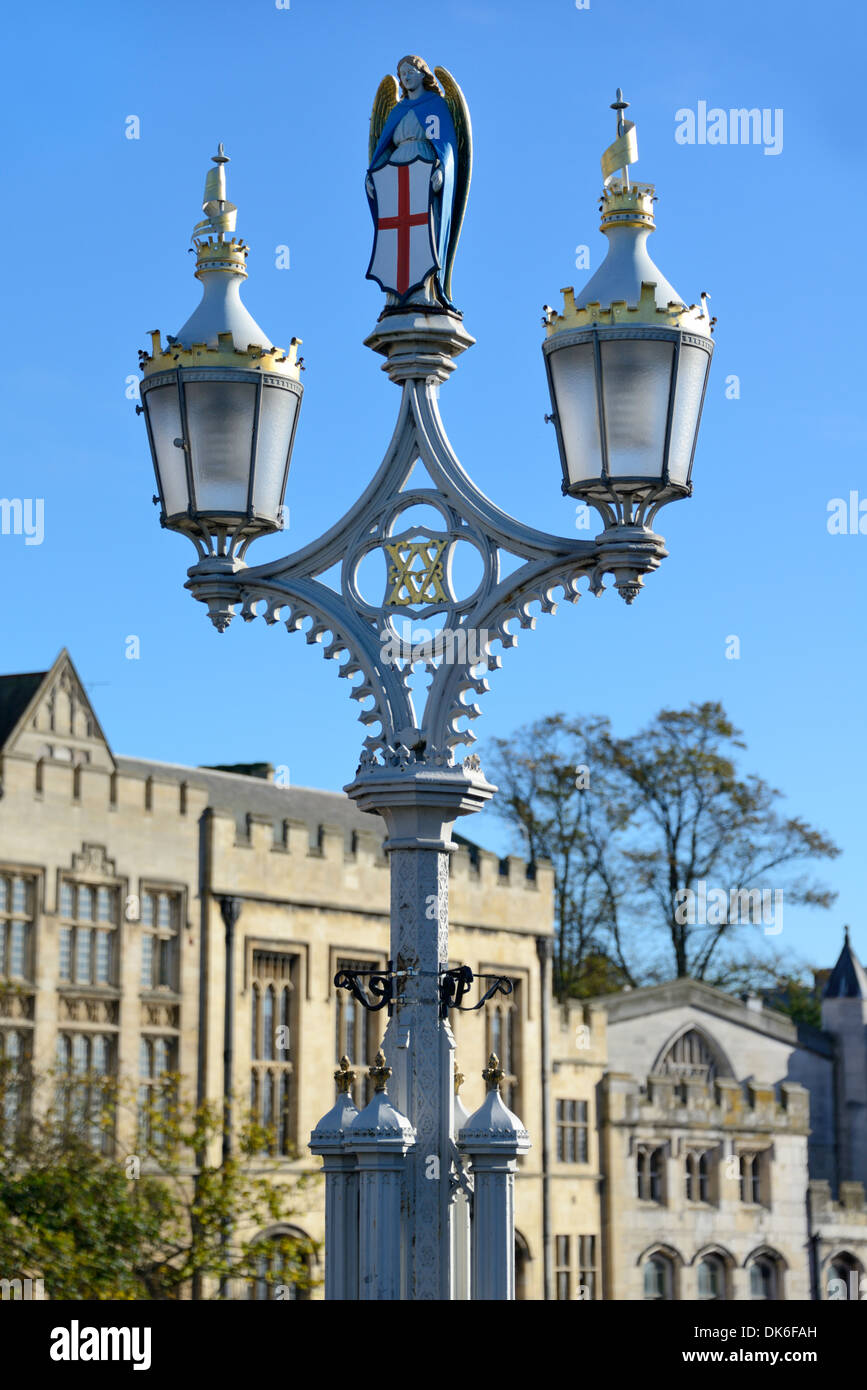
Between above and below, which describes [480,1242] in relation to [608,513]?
below

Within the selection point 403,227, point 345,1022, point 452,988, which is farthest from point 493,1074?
point 345,1022

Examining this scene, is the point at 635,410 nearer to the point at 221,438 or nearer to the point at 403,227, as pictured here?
the point at 403,227

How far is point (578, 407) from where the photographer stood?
5.70 meters

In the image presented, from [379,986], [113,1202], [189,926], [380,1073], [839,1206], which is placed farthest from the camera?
[839,1206]

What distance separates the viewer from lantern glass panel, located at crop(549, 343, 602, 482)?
5672mm

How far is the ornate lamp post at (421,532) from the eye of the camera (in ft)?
17.9

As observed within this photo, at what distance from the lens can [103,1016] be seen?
29953 millimetres

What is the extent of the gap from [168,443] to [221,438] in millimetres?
157

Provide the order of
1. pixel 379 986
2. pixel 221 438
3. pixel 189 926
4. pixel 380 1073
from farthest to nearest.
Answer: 1. pixel 189 926
2. pixel 221 438
3. pixel 379 986
4. pixel 380 1073

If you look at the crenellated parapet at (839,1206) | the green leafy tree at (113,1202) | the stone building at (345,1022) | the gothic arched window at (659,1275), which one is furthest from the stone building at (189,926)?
the crenellated parapet at (839,1206)

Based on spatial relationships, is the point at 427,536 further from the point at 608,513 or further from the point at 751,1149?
the point at 751,1149

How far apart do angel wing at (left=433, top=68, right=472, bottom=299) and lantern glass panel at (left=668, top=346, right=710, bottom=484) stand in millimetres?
720

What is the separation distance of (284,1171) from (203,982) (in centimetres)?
294

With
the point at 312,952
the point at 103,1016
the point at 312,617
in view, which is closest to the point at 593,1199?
the point at 312,952
